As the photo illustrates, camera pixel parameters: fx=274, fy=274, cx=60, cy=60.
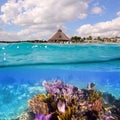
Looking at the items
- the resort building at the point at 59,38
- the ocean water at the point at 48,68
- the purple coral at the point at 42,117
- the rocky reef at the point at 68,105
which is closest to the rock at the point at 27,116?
the rocky reef at the point at 68,105

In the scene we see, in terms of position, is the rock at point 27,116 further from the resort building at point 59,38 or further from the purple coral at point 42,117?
the resort building at point 59,38

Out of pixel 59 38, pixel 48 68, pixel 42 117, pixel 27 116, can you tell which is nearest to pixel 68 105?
pixel 42 117

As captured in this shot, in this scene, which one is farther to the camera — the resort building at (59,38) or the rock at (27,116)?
the resort building at (59,38)

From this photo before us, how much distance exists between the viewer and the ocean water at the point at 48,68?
8.76 meters

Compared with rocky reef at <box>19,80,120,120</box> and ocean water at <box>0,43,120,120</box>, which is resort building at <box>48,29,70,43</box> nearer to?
ocean water at <box>0,43,120,120</box>

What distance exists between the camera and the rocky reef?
739 centimetres

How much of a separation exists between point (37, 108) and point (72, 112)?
1.00m

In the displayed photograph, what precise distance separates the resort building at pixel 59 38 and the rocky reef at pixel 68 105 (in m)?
1.73

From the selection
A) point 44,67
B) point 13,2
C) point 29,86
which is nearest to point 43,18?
point 13,2

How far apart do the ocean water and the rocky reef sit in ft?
1.68

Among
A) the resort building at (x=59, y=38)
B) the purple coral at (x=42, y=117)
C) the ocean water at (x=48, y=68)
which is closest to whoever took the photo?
the purple coral at (x=42, y=117)

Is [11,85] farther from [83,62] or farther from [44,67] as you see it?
[83,62]

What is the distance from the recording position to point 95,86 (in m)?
8.91

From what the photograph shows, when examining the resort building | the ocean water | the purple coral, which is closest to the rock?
the ocean water
